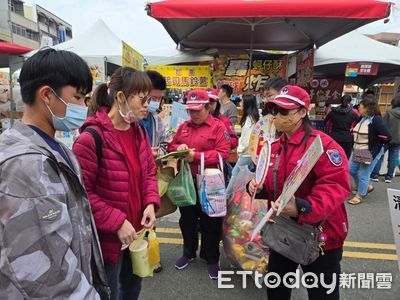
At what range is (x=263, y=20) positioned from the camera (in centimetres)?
536

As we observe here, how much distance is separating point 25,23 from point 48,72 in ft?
172

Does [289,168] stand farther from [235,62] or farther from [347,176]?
[235,62]

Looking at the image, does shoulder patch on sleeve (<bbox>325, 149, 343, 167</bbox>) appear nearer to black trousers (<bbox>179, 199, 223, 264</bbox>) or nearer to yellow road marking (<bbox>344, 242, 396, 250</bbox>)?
black trousers (<bbox>179, 199, 223, 264</bbox>)

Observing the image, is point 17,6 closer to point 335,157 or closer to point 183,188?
point 183,188

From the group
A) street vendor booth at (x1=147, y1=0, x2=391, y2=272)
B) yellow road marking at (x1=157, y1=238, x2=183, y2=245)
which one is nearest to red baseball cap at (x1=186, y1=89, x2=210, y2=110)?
street vendor booth at (x1=147, y1=0, x2=391, y2=272)

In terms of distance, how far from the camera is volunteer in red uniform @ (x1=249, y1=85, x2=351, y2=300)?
5.25 ft

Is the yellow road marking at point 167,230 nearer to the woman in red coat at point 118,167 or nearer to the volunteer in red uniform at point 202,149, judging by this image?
the volunteer in red uniform at point 202,149

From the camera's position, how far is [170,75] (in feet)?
22.2

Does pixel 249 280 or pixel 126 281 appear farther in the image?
pixel 249 280

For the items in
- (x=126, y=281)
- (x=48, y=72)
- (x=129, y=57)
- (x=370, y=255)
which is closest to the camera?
(x=48, y=72)

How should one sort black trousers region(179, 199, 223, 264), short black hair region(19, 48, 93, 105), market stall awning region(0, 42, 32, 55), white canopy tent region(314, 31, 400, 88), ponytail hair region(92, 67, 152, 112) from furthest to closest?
1. white canopy tent region(314, 31, 400, 88)
2. market stall awning region(0, 42, 32, 55)
3. black trousers region(179, 199, 223, 264)
4. ponytail hair region(92, 67, 152, 112)
5. short black hair region(19, 48, 93, 105)

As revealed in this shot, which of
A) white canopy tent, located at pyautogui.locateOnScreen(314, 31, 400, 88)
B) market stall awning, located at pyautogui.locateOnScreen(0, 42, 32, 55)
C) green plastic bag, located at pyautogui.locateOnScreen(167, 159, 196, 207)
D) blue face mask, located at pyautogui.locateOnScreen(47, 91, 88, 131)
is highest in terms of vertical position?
white canopy tent, located at pyautogui.locateOnScreen(314, 31, 400, 88)

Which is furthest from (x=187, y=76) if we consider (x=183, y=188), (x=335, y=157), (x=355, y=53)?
(x=335, y=157)

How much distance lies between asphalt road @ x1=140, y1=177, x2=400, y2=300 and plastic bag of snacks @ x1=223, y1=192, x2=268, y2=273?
0.89 feet
